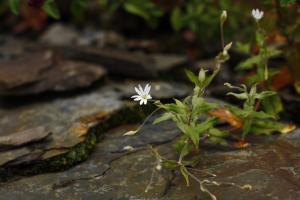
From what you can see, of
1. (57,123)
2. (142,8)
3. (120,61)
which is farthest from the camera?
(142,8)

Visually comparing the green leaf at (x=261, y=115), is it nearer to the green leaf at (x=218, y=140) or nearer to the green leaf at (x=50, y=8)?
the green leaf at (x=218, y=140)

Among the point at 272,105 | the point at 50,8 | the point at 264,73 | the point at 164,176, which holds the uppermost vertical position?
the point at 50,8

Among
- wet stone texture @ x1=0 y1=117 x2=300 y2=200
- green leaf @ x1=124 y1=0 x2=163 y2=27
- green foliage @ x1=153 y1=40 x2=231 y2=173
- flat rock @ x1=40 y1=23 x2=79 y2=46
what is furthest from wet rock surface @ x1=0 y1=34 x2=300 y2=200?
flat rock @ x1=40 y1=23 x2=79 y2=46

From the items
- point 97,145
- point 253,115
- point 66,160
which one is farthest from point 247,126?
point 66,160

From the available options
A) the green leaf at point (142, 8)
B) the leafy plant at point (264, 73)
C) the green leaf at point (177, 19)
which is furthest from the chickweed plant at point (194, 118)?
the green leaf at point (177, 19)

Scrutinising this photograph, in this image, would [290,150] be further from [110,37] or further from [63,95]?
[110,37]

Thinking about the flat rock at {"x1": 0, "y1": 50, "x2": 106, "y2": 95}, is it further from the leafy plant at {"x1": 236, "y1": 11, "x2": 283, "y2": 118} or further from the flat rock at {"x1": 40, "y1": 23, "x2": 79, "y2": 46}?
the leafy plant at {"x1": 236, "y1": 11, "x2": 283, "y2": 118}

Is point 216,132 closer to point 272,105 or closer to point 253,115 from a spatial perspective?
point 253,115
